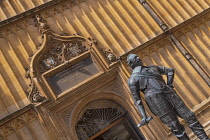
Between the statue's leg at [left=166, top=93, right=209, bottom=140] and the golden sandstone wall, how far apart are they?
4122mm

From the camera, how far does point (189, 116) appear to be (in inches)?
210

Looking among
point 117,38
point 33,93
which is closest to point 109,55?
point 117,38

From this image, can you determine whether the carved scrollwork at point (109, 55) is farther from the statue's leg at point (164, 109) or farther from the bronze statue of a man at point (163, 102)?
the statue's leg at point (164, 109)

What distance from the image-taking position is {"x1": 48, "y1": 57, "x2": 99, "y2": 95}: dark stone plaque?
923 centimetres

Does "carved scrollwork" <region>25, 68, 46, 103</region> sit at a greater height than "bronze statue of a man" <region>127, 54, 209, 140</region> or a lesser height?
greater

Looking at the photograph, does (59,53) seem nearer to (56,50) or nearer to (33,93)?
(56,50)

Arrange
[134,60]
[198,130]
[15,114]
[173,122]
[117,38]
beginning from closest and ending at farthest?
1. [198,130]
2. [173,122]
3. [134,60]
4. [15,114]
5. [117,38]

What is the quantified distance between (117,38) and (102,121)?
3.48m

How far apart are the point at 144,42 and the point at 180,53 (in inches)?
65.8

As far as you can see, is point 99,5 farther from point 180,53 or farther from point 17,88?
point 17,88

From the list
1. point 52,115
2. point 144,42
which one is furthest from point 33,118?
point 144,42

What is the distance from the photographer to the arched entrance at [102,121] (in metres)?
9.48

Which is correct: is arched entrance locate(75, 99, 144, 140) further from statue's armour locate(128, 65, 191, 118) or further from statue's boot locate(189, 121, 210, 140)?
statue's boot locate(189, 121, 210, 140)

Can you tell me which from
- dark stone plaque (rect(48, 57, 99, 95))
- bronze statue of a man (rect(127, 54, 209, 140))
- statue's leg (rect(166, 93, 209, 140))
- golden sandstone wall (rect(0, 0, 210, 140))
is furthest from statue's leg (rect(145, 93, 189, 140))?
dark stone plaque (rect(48, 57, 99, 95))
